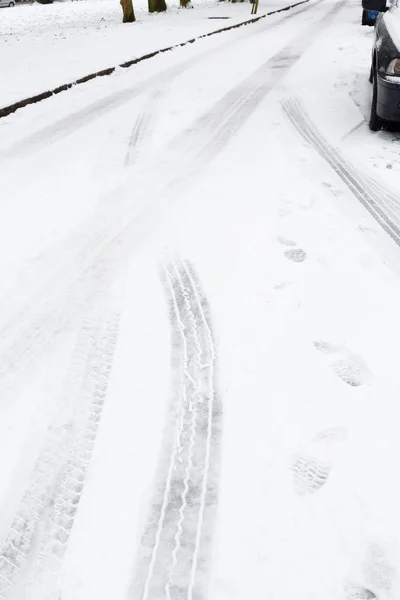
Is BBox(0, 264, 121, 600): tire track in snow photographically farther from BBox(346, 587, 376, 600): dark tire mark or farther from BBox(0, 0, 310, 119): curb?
BBox(0, 0, 310, 119): curb

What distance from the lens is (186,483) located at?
1.73 m

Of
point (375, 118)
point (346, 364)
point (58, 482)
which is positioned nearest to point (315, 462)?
point (346, 364)

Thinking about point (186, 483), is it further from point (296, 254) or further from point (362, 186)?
point (362, 186)

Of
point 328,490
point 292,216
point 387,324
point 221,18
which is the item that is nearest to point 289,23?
point 221,18

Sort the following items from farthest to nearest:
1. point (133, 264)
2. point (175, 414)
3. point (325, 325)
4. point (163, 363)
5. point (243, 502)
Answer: point (133, 264) < point (325, 325) < point (163, 363) < point (175, 414) < point (243, 502)

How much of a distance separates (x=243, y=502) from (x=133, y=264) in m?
1.71

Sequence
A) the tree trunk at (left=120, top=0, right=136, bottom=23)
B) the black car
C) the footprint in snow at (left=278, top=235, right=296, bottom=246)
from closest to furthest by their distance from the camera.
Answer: the footprint in snow at (left=278, top=235, right=296, bottom=246) < the black car < the tree trunk at (left=120, top=0, right=136, bottom=23)

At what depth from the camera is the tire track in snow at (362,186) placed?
3586 mm

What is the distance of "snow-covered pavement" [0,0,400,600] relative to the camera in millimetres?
1511

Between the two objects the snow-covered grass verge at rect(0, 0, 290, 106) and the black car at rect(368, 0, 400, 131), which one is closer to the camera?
the black car at rect(368, 0, 400, 131)

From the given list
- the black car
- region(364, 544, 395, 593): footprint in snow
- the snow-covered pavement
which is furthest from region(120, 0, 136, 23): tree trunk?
region(364, 544, 395, 593): footprint in snow

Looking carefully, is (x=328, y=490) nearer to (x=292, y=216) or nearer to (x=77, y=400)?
(x=77, y=400)

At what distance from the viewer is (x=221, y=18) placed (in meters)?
18.3

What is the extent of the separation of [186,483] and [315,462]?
1.56 ft
